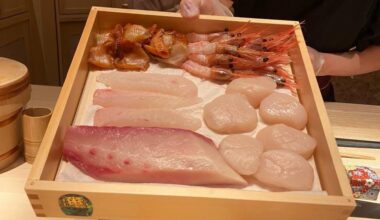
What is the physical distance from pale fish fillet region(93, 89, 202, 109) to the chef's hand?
36 cm

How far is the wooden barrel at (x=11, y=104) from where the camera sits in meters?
1.02

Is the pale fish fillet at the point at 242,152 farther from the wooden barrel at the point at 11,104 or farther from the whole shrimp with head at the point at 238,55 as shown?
the wooden barrel at the point at 11,104

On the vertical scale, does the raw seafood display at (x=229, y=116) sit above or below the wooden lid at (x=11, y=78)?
below

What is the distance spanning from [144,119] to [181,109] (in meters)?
0.13

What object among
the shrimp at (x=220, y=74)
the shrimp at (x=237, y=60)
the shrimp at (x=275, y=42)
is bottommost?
the shrimp at (x=220, y=74)

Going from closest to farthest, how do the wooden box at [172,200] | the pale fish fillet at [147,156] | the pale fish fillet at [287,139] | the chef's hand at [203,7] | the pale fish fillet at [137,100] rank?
the wooden box at [172,200]
the pale fish fillet at [147,156]
the pale fish fillet at [287,139]
the pale fish fillet at [137,100]
the chef's hand at [203,7]

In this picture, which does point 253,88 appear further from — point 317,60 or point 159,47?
point 317,60

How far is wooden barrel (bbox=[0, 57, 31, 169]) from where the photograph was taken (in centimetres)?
102

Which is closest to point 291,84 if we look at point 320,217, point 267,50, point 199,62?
point 267,50

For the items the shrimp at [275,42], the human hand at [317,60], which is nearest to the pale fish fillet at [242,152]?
the shrimp at [275,42]

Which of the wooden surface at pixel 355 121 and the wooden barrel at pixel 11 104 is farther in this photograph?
the wooden surface at pixel 355 121

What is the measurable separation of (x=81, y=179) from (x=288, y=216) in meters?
0.47

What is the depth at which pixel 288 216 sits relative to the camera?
808 mm

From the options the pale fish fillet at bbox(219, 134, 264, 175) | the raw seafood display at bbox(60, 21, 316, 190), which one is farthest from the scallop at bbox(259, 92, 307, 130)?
the pale fish fillet at bbox(219, 134, 264, 175)
